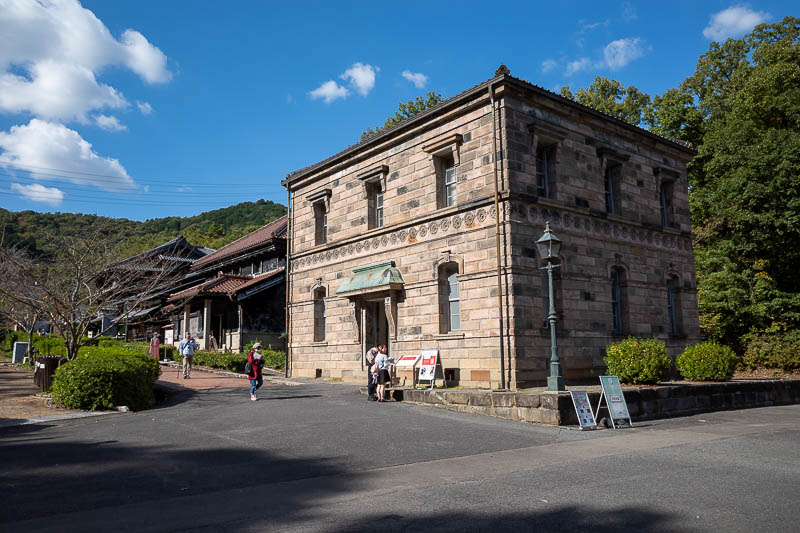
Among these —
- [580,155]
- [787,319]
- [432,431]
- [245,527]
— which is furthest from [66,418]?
[787,319]

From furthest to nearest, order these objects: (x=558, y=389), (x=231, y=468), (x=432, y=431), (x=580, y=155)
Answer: (x=580, y=155), (x=558, y=389), (x=432, y=431), (x=231, y=468)

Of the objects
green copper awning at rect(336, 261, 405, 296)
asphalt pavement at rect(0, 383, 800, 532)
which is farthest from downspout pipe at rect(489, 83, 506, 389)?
green copper awning at rect(336, 261, 405, 296)

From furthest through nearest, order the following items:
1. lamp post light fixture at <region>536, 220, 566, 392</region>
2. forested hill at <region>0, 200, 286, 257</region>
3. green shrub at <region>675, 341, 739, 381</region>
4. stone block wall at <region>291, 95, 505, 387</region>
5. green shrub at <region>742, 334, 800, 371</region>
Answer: forested hill at <region>0, 200, 286, 257</region>
green shrub at <region>742, 334, 800, 371</region>
green shrub at <region>675, 341, 739, 381</region>
stone block wall at <region>291, 95, 505, 387</region>
lamp post light fixture at <region>536, 220, 566, 392</region>

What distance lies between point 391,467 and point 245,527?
3.35 meters

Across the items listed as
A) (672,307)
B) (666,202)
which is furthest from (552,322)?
(666,202)

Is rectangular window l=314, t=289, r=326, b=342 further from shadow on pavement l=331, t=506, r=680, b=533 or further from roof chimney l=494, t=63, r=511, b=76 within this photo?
shadow on pavement l=331, t=506, r=680, b=533

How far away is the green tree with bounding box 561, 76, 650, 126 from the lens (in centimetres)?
3775

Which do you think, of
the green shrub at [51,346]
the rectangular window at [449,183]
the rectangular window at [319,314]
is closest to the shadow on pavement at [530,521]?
the rectangular window at [449,183]

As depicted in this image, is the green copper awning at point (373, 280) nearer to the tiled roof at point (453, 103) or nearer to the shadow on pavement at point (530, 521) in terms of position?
the tiled roof at point (453, 103)

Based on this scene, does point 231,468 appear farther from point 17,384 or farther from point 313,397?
point 17,384

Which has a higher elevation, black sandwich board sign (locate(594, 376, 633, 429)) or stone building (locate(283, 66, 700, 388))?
stone building (locate(283, 66, 700, 388))

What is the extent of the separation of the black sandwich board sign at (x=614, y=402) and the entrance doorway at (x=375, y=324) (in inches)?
374

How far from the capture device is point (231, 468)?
324 inches

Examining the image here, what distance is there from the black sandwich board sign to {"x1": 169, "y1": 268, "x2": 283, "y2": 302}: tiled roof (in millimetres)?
19854
